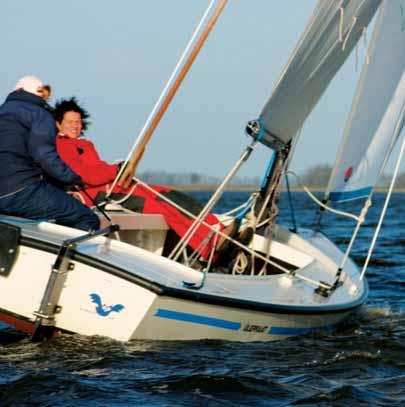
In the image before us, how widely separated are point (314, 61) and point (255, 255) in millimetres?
1617

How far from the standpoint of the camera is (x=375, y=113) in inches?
326

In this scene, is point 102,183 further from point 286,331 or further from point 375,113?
point 375,113

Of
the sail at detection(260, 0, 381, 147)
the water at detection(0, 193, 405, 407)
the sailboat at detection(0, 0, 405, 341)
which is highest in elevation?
the sail at detection(260, 0, 381, 147)

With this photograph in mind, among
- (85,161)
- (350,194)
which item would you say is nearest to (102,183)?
(85,161)

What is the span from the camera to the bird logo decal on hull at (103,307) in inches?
234

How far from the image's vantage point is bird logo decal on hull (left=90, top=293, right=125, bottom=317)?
5938 mm

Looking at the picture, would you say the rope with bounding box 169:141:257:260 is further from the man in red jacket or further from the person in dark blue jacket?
the person in dark blue jacket

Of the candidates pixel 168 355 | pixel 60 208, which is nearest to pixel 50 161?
pixel 60 208

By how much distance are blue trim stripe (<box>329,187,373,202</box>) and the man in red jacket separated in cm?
115

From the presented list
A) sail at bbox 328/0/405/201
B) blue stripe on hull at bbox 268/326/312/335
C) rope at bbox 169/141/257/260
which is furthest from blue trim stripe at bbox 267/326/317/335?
sail at bbox 328/0/405/201

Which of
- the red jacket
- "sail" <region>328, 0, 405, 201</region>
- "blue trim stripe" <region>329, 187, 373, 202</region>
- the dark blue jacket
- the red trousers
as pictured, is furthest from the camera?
"blue trim stripe" <region>329, 187, 373, 202</region>

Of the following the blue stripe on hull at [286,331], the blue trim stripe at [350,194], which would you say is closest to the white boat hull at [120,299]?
the blue stripe on hull at [286,331]

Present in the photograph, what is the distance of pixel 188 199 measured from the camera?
7863mm

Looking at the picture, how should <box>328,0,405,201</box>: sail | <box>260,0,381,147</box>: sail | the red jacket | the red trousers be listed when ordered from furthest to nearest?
<box>328,0,405,201</box>: sail
the red trousers
the red jacket
<box>260,0,381,147</box>: sail
